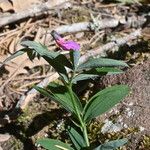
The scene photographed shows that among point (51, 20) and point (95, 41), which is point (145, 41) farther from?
point (51, 20)

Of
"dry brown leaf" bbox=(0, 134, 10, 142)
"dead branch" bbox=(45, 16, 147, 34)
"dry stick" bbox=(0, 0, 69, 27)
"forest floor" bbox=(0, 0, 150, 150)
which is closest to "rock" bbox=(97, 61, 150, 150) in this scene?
"forest floor" bbox=(0, 0, 150, 150)

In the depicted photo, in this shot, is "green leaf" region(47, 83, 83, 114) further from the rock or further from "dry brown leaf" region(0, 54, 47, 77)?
"dry brown leaf" region(0, 54, 47, 77)

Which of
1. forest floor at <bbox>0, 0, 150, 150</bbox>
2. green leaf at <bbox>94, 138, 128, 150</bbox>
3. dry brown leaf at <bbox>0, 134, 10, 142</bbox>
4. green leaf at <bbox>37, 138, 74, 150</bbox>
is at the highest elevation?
green leaf at <bbox>94, 138, 128, 150</bbox>

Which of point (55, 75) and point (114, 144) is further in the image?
point (55, 75)

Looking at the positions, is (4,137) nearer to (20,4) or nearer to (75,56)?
(75,56)

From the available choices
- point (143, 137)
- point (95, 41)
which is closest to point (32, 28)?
point (95, 41)

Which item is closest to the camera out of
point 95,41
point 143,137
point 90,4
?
point 143,137

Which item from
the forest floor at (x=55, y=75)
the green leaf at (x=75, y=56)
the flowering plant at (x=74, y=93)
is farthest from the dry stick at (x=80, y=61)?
the green leaf at (x=75, y=56)

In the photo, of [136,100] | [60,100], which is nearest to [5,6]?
[136,100]
